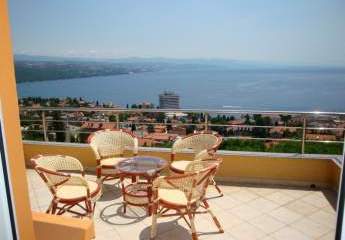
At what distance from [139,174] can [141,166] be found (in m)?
0.24

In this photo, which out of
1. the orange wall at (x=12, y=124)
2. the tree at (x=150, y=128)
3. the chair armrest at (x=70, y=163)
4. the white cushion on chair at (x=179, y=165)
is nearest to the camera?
the orange wall at (x=12, y=124)

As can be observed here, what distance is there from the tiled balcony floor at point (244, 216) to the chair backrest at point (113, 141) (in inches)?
20.1

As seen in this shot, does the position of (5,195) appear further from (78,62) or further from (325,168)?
(78,62)

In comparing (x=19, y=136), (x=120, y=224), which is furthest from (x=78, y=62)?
(x=19, y=136)

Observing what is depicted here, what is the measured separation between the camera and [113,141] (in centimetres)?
443

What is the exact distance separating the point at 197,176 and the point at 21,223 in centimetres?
195

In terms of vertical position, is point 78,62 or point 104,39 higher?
point 104,39

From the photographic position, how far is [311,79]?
400 inches

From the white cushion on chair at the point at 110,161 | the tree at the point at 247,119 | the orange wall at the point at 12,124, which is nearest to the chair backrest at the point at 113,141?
the white cushion on chair at the point at 110,161

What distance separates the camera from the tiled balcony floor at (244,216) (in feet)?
10.4

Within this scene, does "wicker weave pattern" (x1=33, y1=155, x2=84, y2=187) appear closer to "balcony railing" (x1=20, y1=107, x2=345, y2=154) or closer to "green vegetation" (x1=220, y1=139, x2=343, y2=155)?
"balcony railing" (x1=20, y1=107, x2=345, y2=154)

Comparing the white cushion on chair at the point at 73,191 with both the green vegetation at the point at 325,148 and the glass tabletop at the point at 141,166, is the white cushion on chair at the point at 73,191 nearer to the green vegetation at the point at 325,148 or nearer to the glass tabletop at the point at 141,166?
the glass tabletop at the point at 141,166

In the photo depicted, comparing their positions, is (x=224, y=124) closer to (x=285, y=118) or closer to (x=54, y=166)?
(x=285, y=118)

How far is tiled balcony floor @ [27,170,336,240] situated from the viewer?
10.4 feet
